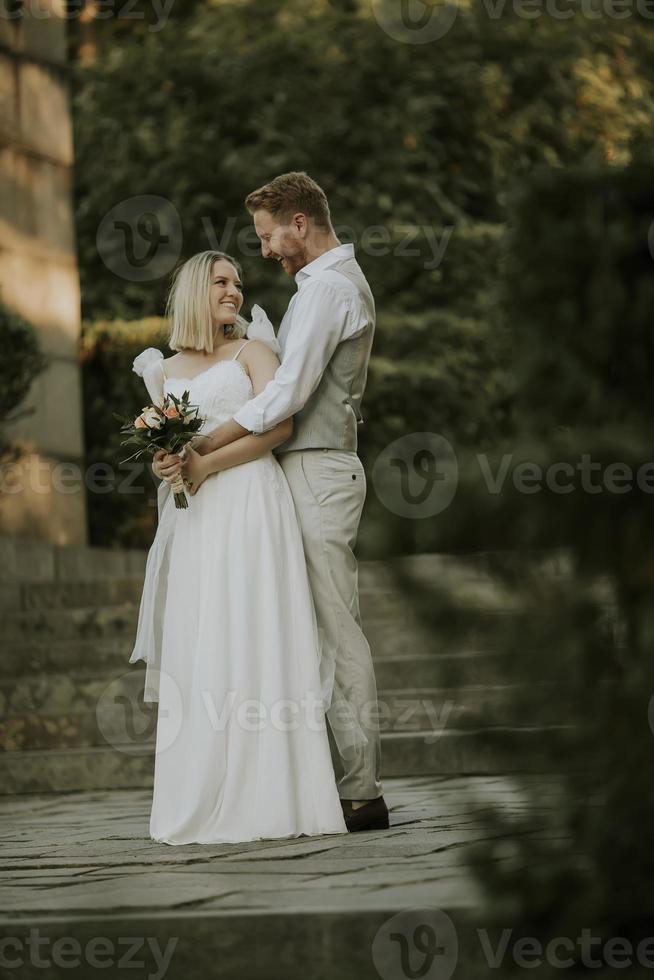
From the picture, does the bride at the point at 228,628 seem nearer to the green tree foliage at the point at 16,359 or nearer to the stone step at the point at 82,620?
the stone step at the point at 82,620

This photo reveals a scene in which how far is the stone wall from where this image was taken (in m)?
11.6

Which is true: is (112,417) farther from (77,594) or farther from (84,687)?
(84,687)

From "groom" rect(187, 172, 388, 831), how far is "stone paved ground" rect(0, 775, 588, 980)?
556 mm

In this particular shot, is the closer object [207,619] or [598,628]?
[598,628]

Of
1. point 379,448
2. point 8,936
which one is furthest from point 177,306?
point 379,448

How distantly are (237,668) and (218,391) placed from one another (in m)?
0.98

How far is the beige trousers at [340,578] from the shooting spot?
508 cm

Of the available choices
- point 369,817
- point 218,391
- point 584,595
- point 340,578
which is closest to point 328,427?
point 218,391

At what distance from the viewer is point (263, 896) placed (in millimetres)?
3340

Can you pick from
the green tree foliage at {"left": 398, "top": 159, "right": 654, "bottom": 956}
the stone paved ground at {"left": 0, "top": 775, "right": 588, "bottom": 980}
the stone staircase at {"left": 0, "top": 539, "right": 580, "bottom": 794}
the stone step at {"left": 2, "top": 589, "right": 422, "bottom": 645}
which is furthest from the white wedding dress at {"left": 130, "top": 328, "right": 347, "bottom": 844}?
the stone step at {"left": 2, "top": 589, "right": 422, "bottom": 645}

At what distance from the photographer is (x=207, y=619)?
5051mm

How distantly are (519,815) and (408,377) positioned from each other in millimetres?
12498

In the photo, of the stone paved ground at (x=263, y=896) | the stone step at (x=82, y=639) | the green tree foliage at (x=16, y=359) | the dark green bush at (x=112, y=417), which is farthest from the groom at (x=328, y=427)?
the dark green bush at (x=112, y=417)

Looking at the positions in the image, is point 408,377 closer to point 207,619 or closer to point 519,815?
point 207,619
